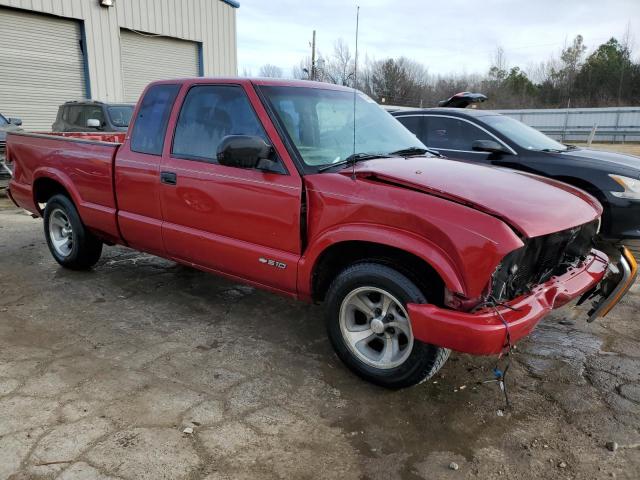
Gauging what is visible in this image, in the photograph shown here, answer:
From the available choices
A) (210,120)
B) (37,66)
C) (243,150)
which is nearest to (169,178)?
(210,120)

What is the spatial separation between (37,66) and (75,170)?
1251 cm

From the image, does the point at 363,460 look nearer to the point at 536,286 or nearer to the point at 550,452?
the point at 550,452

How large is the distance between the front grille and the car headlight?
2.16m

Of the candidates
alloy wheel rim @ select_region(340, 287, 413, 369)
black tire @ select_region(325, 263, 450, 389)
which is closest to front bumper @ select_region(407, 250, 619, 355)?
black tire @ select_region(325, 263, 450, 389)

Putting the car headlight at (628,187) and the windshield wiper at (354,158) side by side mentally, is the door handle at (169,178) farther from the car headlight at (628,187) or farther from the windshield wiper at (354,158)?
the car headlight at (628,187)

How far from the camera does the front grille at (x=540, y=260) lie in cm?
278

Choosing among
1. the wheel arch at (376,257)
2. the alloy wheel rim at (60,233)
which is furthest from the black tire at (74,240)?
the wheel arch at (376,257)

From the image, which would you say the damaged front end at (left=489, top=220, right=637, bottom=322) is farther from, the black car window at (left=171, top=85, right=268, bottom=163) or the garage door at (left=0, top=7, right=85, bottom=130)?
the garage door at (left=0, top=7, right=85, bottom=130)

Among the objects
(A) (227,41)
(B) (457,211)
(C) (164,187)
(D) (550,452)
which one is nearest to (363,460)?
(D) (550,452)

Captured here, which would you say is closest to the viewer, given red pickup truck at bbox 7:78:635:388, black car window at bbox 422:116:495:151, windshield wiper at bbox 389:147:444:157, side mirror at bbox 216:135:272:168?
red pickup truck at bbox 7:78:635:388

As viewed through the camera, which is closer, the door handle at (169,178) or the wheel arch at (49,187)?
the door handle at (169,178)

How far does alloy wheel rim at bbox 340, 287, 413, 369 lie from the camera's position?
121 inches

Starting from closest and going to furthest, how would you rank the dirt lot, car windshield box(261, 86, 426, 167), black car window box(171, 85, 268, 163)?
the dirt lot, car windshield box(261, 86, 426, 167), black car window box(171, 85, 268, 163)

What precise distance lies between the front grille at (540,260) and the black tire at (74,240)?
4.00m
